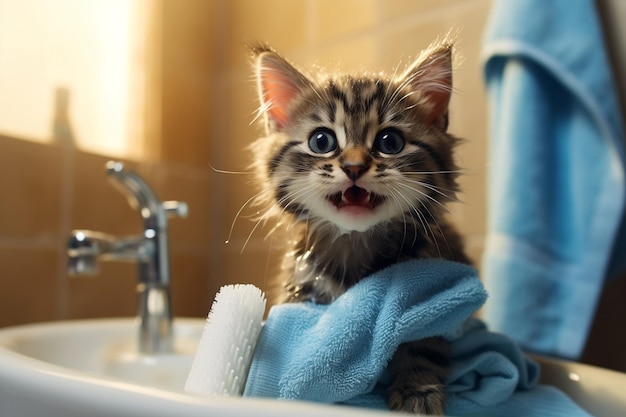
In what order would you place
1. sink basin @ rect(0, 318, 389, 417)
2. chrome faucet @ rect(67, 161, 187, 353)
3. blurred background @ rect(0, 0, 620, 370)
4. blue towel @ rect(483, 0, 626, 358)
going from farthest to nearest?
blurred background @ rect(0, 0, 620, 370)
chrome faucet @ rect(67, 161, 187, 353)
blue towel @ rect(483, 0, 626, 358)
sink basin @ rect(0, 318, 389, 417)

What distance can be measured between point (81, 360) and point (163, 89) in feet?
2.01

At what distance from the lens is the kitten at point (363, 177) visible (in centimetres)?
46

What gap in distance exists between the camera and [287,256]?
0.55 m

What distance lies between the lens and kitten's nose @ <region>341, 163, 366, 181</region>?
1.46 feet

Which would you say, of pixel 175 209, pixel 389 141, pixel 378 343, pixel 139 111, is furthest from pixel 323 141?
pixel 139 111

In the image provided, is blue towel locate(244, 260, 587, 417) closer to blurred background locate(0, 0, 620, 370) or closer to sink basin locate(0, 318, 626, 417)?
sink basin locate(0, 318, 626, 417)

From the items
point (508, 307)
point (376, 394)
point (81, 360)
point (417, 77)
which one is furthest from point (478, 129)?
point (81, 360)

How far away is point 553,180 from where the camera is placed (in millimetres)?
812

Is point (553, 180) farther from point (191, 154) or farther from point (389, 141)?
point (191, 154)

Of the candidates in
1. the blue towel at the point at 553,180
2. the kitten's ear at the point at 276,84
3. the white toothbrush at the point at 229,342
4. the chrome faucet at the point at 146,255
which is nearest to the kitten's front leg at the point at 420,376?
the white toothbrush at the point at 229,342

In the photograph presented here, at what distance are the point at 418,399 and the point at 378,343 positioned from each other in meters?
0.05

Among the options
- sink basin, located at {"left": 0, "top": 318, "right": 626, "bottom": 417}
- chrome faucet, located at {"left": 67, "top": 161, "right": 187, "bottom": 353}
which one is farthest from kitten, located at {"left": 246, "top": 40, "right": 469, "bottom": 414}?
chrome faucet, located at {"left": 67, "top": 161, "right": 187, "bottom": 353}

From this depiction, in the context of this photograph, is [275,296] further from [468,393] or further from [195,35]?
[195,35]

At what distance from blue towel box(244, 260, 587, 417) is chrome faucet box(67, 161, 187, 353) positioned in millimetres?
442
